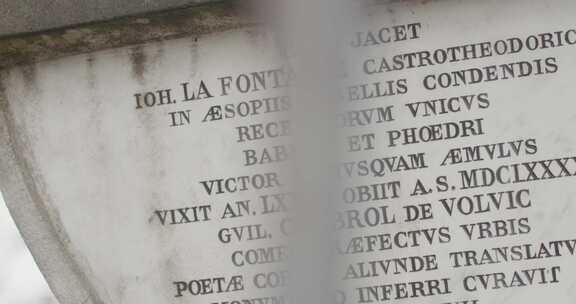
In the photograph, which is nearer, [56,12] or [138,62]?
[56,12]

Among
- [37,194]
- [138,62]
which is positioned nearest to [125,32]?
[138,62]

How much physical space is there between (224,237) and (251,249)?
0.19 ft

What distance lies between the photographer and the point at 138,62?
6.77 ft

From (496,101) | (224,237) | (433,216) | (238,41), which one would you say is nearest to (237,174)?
(224,237)

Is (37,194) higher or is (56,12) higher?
(56,12)

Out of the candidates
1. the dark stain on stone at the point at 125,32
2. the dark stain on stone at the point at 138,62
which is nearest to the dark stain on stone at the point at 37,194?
the dark stain on stone at the point at 125,32

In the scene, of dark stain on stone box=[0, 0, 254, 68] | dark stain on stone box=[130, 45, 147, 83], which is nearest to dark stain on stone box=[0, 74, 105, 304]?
dark stain on stone box=[0, 0, 254, 68]

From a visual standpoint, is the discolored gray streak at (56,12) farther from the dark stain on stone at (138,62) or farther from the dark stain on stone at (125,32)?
the dark stain on stone at (138,62)

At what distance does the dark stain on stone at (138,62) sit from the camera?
2.06 meters

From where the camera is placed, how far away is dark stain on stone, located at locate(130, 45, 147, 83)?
206 cm

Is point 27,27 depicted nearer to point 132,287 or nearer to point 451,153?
point 132,287

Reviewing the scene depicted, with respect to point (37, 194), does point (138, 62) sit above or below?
above

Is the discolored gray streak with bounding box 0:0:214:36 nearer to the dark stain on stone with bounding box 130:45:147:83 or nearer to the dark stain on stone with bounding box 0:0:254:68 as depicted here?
the dark stain on stone with bounding box 0:0:254:68

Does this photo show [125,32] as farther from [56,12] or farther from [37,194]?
[37,194]
